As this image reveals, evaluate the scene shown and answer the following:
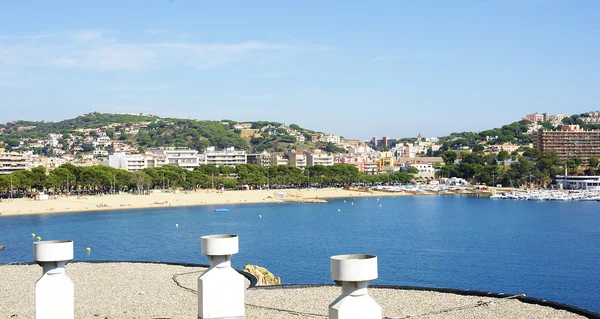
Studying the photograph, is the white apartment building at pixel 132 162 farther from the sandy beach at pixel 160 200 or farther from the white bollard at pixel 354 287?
the white bollard at pixel 354 287

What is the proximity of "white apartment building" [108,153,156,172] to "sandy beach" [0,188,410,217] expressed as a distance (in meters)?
19.8

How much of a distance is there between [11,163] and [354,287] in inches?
3324

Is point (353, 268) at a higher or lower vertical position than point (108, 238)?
higher

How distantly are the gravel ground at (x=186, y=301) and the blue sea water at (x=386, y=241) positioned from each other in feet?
23.8

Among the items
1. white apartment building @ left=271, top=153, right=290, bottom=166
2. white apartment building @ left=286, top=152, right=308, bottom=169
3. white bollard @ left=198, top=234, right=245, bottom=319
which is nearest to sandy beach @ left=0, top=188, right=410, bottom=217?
white apartment building @ left=286, top=152, right=308, bottom=169

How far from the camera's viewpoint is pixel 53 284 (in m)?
7.29

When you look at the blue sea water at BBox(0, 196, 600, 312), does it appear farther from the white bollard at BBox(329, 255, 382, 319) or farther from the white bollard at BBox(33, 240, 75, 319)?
the white bollard at BBox(33, 240, 75, 319)

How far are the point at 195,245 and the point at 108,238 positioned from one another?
235 inches

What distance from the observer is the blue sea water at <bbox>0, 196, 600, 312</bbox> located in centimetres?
2305

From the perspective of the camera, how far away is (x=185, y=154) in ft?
340

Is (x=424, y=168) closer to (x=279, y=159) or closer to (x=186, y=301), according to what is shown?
(x=279, y=159)

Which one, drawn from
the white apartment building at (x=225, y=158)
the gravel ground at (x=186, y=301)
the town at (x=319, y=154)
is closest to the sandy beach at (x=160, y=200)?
the town at (x=319, y=154)

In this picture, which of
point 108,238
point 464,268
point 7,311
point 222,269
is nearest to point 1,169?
point 108,238

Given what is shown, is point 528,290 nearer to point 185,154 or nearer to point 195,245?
point 195,245
